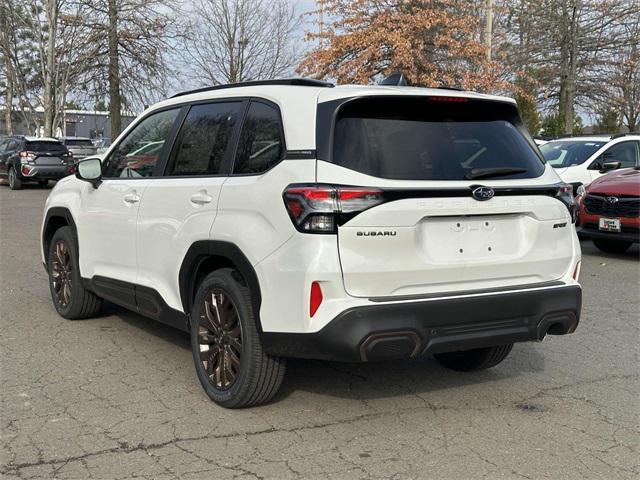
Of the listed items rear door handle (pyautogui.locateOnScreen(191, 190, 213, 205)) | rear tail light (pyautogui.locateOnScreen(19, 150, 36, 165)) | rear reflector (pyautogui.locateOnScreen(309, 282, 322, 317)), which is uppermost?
rear door handle (pyautogui.locateOnScreen(191, 190, 213, 205))

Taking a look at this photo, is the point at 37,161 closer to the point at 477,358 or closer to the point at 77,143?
the point at 77,143

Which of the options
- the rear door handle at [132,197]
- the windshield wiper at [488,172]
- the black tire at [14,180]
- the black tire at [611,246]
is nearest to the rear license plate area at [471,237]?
the windshield wiper at [488,172]

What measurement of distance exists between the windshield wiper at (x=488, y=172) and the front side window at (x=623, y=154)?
9593 millimetres

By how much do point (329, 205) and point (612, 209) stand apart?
25.0 feet

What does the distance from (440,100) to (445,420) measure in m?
1.77

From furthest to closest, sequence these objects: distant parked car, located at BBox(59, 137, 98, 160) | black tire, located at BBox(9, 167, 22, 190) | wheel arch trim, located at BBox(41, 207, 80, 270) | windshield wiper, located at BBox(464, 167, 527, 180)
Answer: distant parked car, located at BBox(59, 137, 98, 160)
black tire, located at BBox(9, 167, 22, 190)
wheel arch trim, located at BBox(41, 207, 80, 270)
windshield wiper, located at BBox(464, 167, 527, 180)

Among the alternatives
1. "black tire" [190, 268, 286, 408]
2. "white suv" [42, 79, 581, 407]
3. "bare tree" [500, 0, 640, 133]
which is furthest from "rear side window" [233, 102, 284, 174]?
"bare tree" [500, 0, 640, 133]

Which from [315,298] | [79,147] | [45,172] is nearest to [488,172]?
[315,298]

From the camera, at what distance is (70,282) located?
239 inches

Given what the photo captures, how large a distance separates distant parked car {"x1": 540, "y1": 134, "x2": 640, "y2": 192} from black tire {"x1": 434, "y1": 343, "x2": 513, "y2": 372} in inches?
324

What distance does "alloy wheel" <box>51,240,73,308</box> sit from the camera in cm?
610

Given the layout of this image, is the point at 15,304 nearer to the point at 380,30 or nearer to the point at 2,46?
the point at 380,30

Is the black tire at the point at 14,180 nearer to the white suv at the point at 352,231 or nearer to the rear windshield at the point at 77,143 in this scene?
the rear windshield at the point at 77,143

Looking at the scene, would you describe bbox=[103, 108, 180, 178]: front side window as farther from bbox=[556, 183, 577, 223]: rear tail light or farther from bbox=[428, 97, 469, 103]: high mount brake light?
bbox=[556, 183, 577, 223]: rear tail light
